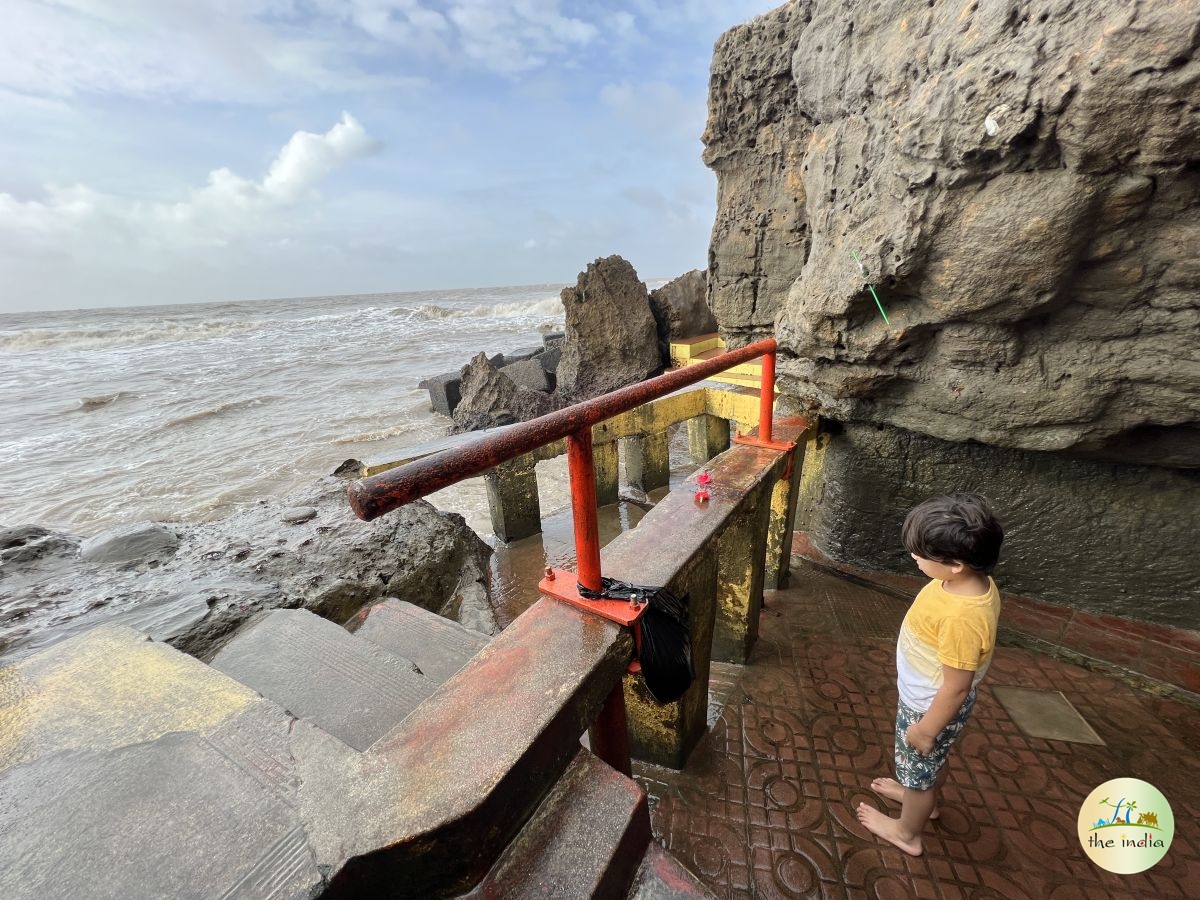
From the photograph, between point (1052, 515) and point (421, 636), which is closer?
point (421, 636)

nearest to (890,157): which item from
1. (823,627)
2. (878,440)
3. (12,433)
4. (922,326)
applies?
(922,326)

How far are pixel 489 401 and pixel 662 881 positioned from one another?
909cm

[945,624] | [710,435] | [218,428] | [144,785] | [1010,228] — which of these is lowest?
[218,428]

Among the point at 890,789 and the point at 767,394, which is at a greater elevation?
the point at 767,394

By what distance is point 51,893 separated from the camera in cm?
98

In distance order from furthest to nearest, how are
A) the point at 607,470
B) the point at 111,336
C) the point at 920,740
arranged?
the point at 111,336 < the point at 607,470 < the point at 920,740

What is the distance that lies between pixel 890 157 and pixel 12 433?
17.5 meters

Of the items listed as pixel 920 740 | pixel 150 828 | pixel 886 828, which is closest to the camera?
pixel 150 828

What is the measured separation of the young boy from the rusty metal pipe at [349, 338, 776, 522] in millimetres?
909

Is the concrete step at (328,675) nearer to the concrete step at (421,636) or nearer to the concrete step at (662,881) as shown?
the concrete step at (421,636)

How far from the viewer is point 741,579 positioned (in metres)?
2.62

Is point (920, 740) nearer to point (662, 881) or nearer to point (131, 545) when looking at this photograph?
point (662, 881)

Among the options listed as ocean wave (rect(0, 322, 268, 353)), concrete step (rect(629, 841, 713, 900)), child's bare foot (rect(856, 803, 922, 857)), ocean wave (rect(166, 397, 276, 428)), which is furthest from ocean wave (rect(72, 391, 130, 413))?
child's bare foot (rect(856, 803, 922, 857))

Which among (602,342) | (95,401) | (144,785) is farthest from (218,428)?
(144,785)
